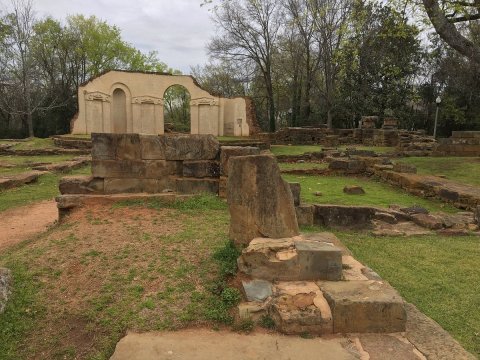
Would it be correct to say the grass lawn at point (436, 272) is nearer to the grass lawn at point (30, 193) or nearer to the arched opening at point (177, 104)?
the grass lawn at point (30, 193)

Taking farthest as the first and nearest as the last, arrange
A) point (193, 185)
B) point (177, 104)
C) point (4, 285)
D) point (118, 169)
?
point (177, 104) → point (193, 185) → point (118, 169) → point (4, 285)

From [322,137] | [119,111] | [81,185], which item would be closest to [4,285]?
[81,185]

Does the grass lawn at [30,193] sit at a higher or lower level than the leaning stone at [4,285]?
lower

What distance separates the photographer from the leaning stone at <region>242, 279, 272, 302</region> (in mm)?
3447

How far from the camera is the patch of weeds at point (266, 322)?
10.6ft

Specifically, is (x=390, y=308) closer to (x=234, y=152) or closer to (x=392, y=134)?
(x=234, y=152)

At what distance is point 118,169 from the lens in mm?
7598

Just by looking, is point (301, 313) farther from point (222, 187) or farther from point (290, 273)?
point (222, 187)

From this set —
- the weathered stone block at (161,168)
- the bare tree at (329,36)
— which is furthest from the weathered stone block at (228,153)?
the bare tree at (329,36)

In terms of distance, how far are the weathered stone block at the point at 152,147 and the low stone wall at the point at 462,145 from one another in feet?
51.1

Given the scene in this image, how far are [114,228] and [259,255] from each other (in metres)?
2.69

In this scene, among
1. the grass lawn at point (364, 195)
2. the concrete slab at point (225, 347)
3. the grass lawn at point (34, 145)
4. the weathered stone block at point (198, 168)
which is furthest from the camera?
the grass lawn at point (34, 145)

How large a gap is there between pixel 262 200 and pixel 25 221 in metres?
5.38

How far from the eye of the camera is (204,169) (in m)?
8.10
